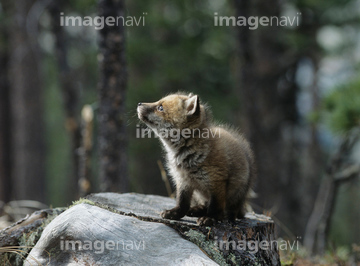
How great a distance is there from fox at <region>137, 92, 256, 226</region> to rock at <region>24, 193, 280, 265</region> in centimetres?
24

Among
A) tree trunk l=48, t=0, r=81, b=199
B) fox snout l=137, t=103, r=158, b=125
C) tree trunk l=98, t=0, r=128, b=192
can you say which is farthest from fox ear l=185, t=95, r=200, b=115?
tree trunk l=48, t=0, r=81, b=199

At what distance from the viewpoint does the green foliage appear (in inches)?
261

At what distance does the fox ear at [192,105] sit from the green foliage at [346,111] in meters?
3.48

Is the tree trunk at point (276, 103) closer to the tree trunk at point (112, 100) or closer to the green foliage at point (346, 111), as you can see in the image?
the green foliage at point (346, 111)

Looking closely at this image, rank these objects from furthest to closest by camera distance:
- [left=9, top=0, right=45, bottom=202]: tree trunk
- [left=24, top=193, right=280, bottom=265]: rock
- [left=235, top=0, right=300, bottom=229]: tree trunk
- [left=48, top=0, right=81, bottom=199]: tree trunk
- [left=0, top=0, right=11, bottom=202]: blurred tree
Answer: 1. [left=0, top=0, right=11, bottom=202]: blurred tree
2. [left=9, top=0, right=45, bottom=202]: tree trunk
3. [left=235, top=0, right=300, bottom=229]: tree trunk
4. [left=48, top=0, right=81, bottom=199]: tree trunk
5. [left=24, top=193, right=280, bottom=265]: rock

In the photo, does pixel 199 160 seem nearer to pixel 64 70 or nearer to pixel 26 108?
pixel 64 70

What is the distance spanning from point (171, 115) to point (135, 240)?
1.49 meters

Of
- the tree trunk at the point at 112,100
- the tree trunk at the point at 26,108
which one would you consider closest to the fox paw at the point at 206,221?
the tree trunk at the point at 112,100

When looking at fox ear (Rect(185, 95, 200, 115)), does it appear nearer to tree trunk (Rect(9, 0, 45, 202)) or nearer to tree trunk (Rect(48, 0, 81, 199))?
tree trunk (Rect(48, 0, 81, 199))

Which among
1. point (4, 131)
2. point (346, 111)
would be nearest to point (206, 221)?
point (346, 111)

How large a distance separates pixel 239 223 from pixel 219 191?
447mm

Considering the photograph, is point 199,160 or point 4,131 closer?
point 199,160

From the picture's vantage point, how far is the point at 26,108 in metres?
15.5

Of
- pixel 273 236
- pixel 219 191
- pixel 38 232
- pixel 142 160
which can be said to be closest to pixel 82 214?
pixel 38 232
